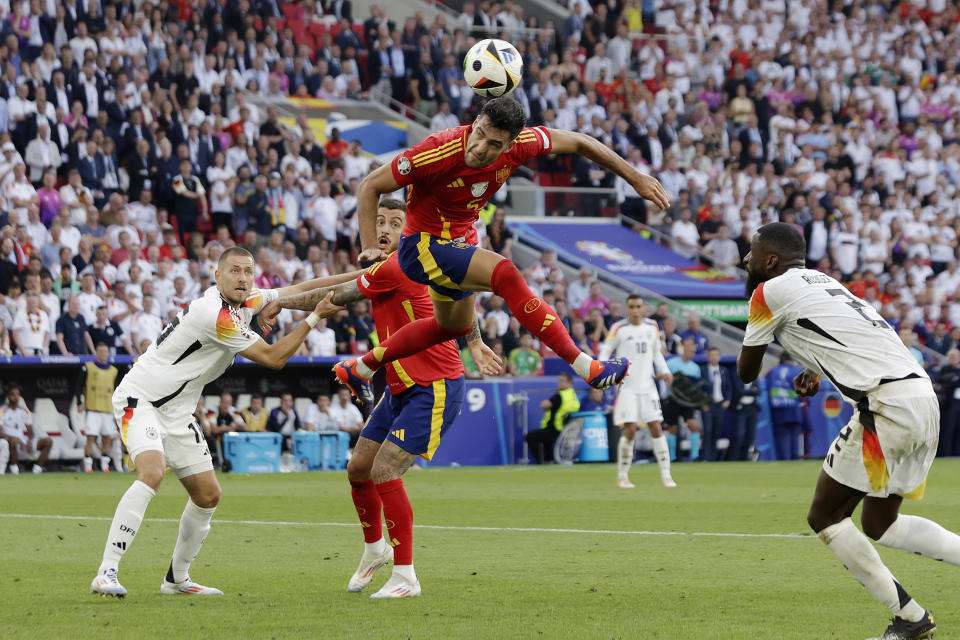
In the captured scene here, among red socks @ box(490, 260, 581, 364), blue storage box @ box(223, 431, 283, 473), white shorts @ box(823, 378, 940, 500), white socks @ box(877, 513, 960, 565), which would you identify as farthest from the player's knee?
blue storage box @ box(223, 431, 283, 473)

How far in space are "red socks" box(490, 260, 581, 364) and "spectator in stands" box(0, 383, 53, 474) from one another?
14264 mm

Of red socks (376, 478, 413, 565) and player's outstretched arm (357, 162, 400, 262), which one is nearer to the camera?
player's outstretched arm (357, 162, 400, 262)

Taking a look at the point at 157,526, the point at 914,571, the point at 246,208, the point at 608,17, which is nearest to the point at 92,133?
the point at 246,208

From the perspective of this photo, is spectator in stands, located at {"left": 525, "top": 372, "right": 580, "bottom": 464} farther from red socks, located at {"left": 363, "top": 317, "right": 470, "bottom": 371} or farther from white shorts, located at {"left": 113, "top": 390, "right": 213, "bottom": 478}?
white shorts, located at {"left": 113, "top": 390, "right": 213, "bottom": 478}

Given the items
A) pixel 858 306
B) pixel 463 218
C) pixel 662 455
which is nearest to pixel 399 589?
pixel 463 218

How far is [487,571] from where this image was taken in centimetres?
950

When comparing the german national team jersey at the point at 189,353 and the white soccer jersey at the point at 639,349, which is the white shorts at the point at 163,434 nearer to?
the german national team jersey at the point at 189,353

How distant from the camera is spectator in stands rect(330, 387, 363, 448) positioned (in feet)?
74.9

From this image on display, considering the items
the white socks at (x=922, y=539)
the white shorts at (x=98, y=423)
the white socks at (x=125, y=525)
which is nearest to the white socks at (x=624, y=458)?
the white shorts at (x=98, y=423)

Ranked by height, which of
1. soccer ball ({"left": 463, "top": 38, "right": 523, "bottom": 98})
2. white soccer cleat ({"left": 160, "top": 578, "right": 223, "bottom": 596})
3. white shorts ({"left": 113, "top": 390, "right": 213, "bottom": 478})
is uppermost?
soccer ball ({"left": 463, "top": 38, "right": 523, "bottom": 98})

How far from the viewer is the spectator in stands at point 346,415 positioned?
22.8 m

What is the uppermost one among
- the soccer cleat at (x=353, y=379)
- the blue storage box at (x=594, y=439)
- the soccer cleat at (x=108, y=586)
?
the soccer cleat at (x=353, y=379)

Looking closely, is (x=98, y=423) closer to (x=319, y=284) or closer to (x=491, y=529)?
(x=491, y=529)

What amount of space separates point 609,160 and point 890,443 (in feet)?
9.26
